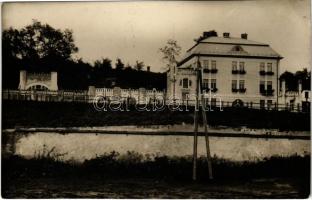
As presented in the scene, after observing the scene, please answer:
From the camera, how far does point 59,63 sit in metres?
4.46

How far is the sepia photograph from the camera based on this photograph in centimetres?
437

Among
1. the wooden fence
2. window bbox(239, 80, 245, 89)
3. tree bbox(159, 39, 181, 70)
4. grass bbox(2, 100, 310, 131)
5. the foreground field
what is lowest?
the foreground field

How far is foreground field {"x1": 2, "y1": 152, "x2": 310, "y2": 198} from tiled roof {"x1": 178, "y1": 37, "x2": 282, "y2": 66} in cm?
60

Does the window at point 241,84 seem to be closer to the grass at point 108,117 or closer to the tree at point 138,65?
the grass at point 108,117

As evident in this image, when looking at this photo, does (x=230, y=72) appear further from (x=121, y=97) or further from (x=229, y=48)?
(x=121, y=97)

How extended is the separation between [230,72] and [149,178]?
2.52ft

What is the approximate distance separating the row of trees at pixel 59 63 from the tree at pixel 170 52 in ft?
0.28

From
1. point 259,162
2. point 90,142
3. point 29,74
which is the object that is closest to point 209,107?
point 259,162

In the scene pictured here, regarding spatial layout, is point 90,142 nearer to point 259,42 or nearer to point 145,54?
point 145,54

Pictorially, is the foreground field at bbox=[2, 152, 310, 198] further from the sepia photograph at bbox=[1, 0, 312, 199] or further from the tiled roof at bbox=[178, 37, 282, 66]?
the tiled roof at bbox=[178, 37, 282, 66]

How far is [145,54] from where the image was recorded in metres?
4.41

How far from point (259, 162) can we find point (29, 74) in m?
1.41

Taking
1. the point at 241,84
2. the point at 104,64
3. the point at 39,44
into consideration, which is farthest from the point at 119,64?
the point at 241,84

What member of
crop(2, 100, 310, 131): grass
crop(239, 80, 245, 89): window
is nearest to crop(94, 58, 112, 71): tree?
crop(2, 100, 310, 131): grass
